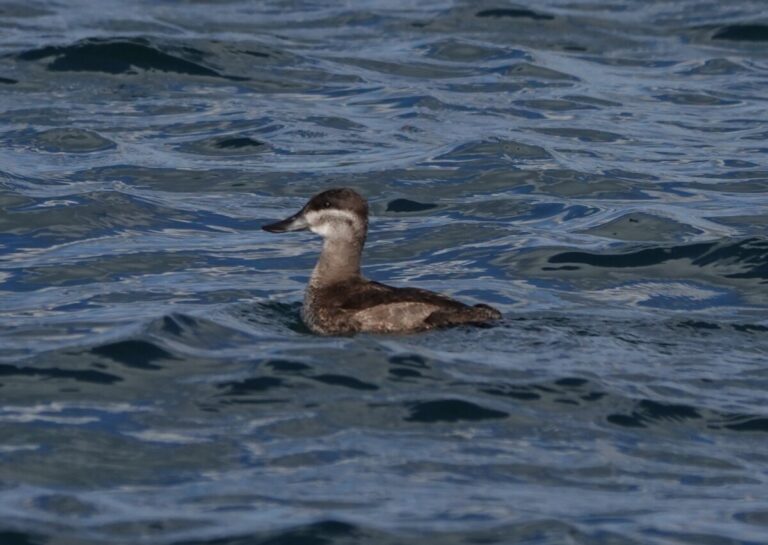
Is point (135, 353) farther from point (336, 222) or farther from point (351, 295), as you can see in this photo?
point (336, 222)

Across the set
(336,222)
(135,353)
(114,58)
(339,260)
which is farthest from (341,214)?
(114,58)

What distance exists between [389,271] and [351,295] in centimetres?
235

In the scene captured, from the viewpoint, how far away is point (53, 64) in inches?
797

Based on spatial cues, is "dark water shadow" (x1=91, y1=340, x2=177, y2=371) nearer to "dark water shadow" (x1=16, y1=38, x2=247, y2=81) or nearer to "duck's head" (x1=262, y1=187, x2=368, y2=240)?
"duck's head" (x1=262, y1=187, x2=368, y2=240)

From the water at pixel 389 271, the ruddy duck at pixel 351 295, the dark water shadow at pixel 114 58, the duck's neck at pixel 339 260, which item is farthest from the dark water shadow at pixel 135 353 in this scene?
the dark water shadow at pixel 114 58

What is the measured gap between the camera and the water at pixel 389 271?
852cm

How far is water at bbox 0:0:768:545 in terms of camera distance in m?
8.52

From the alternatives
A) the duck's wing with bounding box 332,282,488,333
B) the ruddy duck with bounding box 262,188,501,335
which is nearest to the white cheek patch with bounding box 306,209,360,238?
the ruddy duck with bounding box 262,188,501,335

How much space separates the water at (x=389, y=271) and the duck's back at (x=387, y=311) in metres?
0.14

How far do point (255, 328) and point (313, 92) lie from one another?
30.3 feet

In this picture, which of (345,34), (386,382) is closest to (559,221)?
(386,382)

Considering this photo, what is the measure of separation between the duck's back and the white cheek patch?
49cm

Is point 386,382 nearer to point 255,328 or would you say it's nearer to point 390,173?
point 255,328

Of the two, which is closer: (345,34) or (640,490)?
(640,490)
